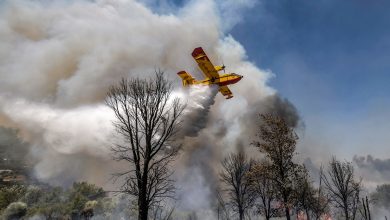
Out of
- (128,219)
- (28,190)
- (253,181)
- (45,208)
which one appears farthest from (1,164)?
(253,181)

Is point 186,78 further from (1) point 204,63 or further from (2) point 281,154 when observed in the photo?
(2) point 281,154

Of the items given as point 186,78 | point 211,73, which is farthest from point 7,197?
point 211,73

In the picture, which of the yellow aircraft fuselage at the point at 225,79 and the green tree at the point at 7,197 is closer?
the yellow aircraft fuselage at the point at 225,79

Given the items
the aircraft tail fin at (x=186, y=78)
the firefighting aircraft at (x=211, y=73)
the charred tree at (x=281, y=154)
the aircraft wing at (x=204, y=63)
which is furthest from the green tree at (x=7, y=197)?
the charred tree at (x=281, y=154)

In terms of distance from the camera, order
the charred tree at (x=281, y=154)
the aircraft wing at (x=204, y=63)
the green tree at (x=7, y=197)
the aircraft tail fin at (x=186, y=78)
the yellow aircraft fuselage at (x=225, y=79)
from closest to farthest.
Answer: the charred tree at (x=281, y=154)
the aircraft wing at (x=204, y=63)
the yellow aircraft fuselage at (x=225, y=79)
the aircraft tail fin at (x=186, y=78)
the green tree at (x=7, y=197)

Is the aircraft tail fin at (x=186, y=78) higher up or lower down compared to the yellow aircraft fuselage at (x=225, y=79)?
higher up

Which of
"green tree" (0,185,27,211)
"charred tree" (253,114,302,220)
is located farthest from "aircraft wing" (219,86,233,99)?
"green tree" (0,185,27,211)

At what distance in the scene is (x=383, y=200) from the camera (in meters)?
164

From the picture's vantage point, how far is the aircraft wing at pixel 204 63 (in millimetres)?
47091

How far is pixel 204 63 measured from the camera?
4872cm

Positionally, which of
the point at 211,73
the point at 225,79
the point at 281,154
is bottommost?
the point at 281,154

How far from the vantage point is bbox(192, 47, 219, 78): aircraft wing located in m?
47.1

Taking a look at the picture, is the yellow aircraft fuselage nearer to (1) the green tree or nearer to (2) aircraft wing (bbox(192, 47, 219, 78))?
(2) aircraft wing (bbox(192, 47, 219, 78))

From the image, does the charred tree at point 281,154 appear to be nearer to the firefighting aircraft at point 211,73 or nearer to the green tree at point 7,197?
the firefighting aircraft at point 211,73
